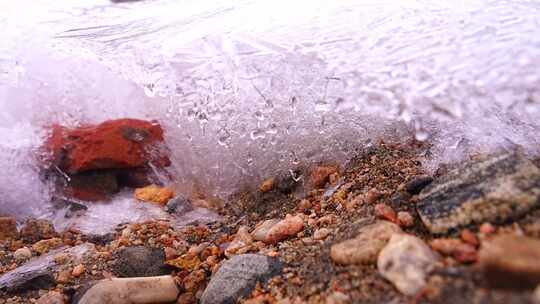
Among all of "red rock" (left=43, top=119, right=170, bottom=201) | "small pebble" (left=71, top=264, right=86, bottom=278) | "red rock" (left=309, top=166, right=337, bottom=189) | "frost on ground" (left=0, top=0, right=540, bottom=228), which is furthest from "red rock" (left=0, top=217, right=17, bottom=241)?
"red rock" (left=309, top=166, right=337, bottom=189)

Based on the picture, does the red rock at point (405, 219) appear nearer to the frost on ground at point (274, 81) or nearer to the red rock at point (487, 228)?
the red rock at point (487, 228)

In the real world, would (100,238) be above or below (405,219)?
below

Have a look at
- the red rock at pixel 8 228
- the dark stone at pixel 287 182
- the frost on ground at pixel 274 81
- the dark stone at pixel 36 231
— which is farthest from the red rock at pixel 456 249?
the red rock at pixel 8 228

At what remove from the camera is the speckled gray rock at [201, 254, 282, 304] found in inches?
52.6

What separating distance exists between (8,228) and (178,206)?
721 millimetres

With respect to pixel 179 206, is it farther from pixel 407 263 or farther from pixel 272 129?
pixel 407 263

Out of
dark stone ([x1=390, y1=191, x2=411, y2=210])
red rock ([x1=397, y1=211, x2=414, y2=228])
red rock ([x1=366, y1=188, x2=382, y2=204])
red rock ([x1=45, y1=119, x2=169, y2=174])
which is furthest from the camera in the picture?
red rock ([x1=45, y1=119, x2=169, y2=174])

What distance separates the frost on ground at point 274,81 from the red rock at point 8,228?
122 millimetres

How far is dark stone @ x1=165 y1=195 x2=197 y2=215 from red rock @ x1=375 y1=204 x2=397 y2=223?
104 centimetres

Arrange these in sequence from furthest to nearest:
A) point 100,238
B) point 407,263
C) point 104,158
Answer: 1. point 104,158
2. point 100,238
3. point 407,263

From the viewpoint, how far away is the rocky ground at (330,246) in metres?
0.98

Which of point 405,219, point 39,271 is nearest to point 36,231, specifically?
point 39,271

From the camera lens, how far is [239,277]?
1.37 m

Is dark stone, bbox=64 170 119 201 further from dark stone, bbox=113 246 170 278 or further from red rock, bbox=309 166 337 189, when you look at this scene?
red rock, bbox=309 166 337 189
